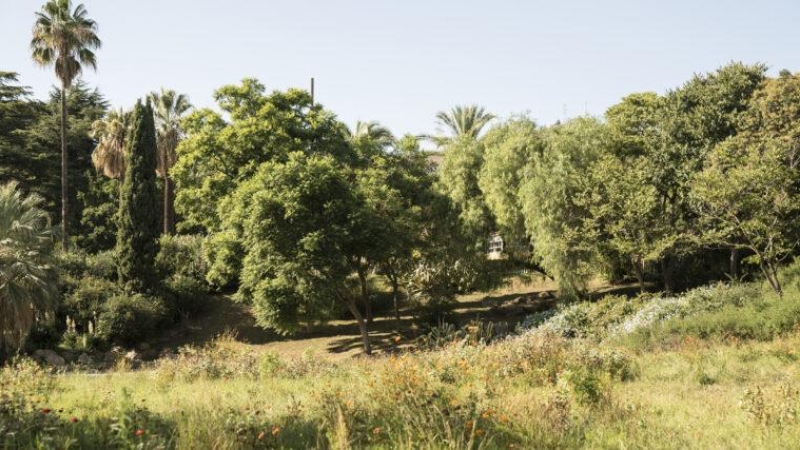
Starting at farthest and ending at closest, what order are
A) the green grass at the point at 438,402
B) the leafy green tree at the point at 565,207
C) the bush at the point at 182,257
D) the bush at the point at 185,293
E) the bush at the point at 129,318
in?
the bush at the point at 182,257 < the bush at the point at 185,293 < the bush at the point at 129,318 < the leafy green tree at the point at 565,207 < the green grass at the point at 438,402

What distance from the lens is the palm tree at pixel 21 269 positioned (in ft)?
63.7

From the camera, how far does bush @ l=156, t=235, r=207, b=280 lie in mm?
34906

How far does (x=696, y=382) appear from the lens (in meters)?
10.7

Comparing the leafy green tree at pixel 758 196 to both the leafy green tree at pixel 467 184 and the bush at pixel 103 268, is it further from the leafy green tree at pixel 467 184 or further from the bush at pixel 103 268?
the bush at pixel 103 268

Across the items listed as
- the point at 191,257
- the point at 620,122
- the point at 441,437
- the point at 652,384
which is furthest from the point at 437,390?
the point at 191,257

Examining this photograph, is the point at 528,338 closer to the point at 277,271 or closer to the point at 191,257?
the point at 277,271

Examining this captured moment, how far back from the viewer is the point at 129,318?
2877cm

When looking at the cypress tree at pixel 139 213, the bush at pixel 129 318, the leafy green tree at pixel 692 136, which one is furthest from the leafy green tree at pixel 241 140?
the leafy green tree at pixel 692 136

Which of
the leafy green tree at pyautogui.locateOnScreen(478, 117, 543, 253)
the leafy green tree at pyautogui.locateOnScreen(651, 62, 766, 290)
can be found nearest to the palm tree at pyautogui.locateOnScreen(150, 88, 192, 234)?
the leafy green tree at pyautogui.locateOnScreen(478, 117, 543, 253)

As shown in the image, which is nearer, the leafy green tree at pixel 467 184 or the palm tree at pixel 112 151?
the leafy green tree at pixel 467 184

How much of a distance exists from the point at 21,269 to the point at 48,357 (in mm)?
7184

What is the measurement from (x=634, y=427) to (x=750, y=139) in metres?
21.6

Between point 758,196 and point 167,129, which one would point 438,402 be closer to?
point 758,196

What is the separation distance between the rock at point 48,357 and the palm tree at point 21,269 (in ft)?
12.4
